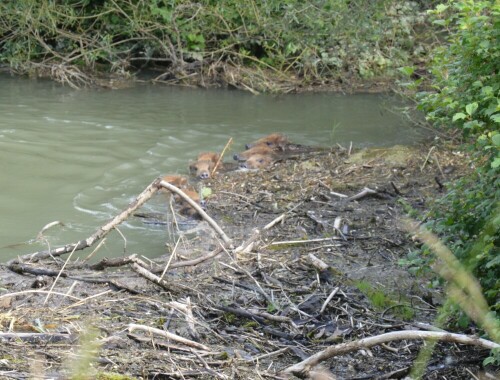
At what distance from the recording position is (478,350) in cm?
524

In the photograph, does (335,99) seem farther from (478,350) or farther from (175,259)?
(478,350)

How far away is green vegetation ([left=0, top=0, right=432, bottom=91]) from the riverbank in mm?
8800

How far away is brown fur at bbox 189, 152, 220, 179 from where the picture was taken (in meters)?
10.9

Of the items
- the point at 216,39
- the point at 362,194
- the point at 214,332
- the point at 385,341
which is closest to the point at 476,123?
the point at 385,341

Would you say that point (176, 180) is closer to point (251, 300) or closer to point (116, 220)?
point (116, 220)

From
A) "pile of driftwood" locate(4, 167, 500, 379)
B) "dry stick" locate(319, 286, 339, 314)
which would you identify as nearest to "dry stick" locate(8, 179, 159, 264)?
"pile of driftwood" locate(4, 167, 500, 379)

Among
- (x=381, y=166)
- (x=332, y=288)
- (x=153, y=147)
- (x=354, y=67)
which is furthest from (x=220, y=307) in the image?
(x=354, y=67)

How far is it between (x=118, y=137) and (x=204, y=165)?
A: 9.71ft

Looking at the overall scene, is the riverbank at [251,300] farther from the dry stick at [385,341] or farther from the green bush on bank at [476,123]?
the green bush on bank at [476,123]

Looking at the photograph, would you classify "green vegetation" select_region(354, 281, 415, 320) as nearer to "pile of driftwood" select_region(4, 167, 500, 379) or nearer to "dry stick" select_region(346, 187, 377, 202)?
"pile of driftwood" select_region(4, 167, 500, 379)

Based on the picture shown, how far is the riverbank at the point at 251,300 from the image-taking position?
4.65 m

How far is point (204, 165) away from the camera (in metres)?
11.0

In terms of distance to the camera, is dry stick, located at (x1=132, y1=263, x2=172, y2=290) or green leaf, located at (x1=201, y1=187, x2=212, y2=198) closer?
dry stick, located at (x1=132, y1=263, x2=172, y2=290)

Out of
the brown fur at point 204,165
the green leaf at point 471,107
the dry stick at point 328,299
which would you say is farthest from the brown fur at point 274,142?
the green leaf at point 471,107
